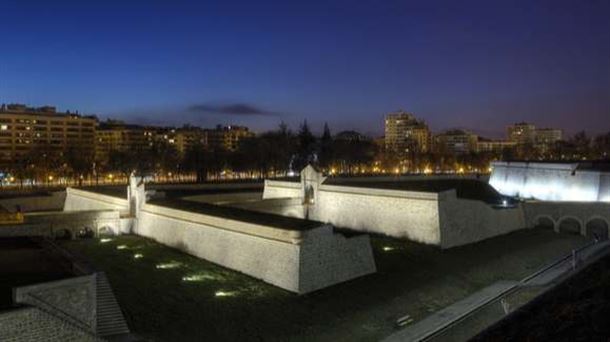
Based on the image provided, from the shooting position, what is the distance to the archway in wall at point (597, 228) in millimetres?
30922

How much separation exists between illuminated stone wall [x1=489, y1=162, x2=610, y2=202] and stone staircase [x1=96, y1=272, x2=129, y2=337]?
3290 centimetres

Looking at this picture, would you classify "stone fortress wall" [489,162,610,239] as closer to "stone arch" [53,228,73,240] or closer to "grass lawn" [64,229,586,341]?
"grass lawn" [64,229,586,341]

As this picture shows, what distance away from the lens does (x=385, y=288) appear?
1895cm

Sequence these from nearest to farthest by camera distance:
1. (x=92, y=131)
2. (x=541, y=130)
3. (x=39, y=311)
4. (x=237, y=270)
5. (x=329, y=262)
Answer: (x=39, y=311) → (x=329, y=262) → (x=237, y=270) → (x=92, y=131) → (x=541, y=130)

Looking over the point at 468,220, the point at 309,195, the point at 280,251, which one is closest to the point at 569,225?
the point at 468,220

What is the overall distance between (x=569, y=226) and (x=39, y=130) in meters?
80.0

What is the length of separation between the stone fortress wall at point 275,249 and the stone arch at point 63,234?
4993 millimetres

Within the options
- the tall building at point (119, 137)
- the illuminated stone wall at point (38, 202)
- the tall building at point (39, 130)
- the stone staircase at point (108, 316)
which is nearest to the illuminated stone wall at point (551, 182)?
the stone staircase at point (108, 316)

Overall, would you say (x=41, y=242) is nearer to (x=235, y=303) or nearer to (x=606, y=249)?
(x=235, y=303)

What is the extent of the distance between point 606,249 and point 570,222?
29.8 feet

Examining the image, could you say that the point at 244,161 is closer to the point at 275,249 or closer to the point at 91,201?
the point at 91,201

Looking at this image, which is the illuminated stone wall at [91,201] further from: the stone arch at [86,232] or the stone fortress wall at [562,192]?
the stone fortress wall at [562,192]

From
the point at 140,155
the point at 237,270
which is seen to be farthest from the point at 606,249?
the point at 140,155

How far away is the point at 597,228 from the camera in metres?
31.7
